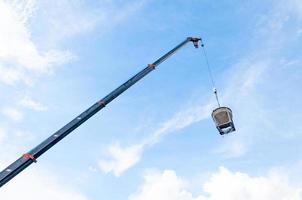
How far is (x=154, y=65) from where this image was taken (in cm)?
2623

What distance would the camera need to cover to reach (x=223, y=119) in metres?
20.7

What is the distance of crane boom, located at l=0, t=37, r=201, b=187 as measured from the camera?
56.9ft

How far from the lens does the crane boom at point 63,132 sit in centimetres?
1733

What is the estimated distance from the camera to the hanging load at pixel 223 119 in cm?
2062

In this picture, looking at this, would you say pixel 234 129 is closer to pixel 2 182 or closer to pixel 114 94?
pixel 114 94

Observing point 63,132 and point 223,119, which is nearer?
point 63,132

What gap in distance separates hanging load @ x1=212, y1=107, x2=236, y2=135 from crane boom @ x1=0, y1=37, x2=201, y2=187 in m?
5.64

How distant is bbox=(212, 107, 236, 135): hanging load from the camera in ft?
67.7

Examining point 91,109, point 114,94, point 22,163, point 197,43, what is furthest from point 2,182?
point 197,43

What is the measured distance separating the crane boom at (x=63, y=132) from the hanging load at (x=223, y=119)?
5636mm

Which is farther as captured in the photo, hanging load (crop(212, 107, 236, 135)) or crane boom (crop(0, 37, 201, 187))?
hanging load (crop(212, 107, 236, 135))

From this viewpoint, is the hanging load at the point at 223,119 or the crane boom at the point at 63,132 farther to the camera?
the hanging load at the point at 223,119

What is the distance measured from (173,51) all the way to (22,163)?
1419cm

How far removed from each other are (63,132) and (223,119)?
7757 millimetres
